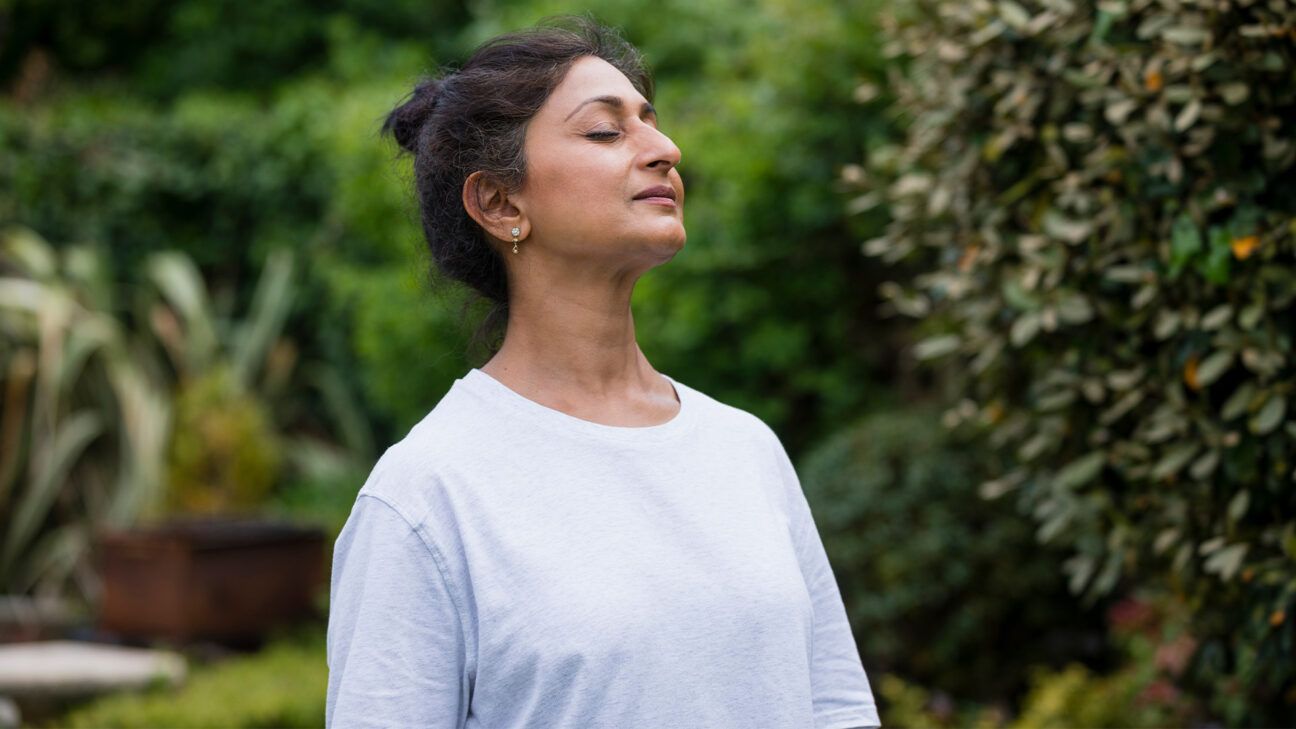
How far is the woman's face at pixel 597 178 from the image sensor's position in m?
1.76

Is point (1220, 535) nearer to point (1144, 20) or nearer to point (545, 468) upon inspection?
point (1144, 20)

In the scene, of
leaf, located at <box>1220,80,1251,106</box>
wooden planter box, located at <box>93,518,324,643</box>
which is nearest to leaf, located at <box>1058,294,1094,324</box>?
leaf, located at <box>1220,80,1251,106</box>

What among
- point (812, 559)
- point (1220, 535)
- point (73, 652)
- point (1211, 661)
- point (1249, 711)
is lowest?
point (73, 652)

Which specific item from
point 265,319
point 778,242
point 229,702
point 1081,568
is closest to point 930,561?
point 778,242

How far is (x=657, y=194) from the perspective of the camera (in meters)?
1.78

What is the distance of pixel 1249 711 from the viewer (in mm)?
3148

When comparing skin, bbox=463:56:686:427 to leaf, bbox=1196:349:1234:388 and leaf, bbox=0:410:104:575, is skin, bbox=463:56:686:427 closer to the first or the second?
leaf, bbox=1196:349:1234:388

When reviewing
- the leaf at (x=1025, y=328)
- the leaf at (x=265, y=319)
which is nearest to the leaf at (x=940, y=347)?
the leaf at (x=1025, y=328)

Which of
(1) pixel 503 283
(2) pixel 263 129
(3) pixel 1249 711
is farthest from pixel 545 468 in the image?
(2) pixel 263 129

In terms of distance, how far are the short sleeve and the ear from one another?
0.40m

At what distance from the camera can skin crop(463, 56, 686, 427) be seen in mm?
1769

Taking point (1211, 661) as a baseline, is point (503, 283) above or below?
above

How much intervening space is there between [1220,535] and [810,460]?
2392mm

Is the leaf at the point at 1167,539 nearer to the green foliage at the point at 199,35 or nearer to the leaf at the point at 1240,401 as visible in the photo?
the leaf at the point at 1240,401
